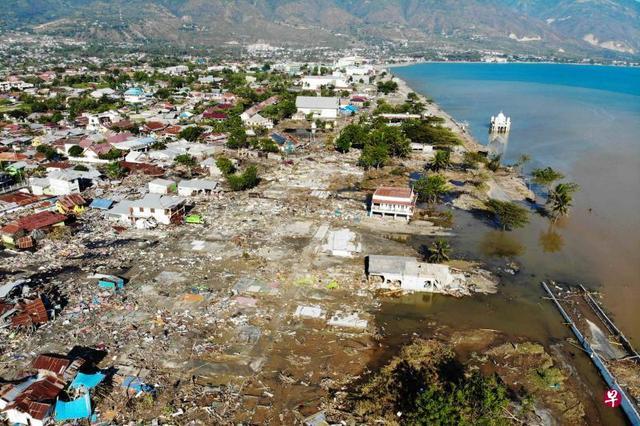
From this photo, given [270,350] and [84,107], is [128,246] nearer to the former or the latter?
[270,350]

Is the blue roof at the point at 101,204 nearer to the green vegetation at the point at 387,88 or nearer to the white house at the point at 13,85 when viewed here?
the white house at the point at 13,85

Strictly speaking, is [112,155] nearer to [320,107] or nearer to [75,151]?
[75,151]

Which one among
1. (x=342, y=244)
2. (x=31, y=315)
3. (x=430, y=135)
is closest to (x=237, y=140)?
(x=430, y=135)

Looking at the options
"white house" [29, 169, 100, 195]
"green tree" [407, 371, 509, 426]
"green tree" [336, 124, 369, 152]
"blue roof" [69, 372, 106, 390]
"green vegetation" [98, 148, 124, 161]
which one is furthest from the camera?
"green tree" [336, 124, 369, 152]

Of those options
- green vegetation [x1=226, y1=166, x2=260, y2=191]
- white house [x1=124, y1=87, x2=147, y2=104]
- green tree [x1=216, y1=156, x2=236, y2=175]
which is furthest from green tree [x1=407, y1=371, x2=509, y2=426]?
white house [x1=124, y1=87, x2=147, y2=104]

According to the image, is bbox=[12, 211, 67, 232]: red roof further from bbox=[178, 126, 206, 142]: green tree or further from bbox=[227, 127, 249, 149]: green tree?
bbox=[178, 126, 206, 142]: green tree

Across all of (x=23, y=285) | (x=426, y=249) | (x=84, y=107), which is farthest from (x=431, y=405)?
(x=84, y=107)
